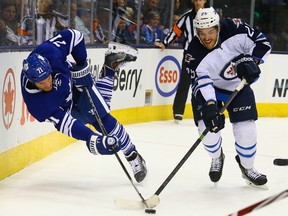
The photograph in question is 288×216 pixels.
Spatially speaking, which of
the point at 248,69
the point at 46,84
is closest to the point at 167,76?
the point at 248,69

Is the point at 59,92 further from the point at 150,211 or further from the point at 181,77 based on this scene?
the point at 181,77

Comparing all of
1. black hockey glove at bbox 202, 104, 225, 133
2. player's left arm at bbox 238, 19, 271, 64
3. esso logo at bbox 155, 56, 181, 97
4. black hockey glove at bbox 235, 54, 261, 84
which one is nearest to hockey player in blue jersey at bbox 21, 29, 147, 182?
black hockey glove at bbox 202, 104, 225, 133

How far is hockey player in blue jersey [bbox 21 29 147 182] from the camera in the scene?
16.6ft

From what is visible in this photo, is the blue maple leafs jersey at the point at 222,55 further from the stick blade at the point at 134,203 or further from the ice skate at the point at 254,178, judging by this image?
the stick blade at the point at 134,203

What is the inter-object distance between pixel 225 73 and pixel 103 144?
38.1 inches

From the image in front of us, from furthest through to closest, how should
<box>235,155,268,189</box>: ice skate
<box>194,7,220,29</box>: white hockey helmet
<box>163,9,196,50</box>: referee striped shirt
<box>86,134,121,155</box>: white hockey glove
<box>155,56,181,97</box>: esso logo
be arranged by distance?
<box>155,56,181,97</box>: esso logo < <box>163,9,196,50</box>: referee striped shirt < <box>235,155,268,189</box>: ice skate < <box>194,7,220,29</box>: white hockey helmet < <box>86,134,121,155</box>: white hockey glove

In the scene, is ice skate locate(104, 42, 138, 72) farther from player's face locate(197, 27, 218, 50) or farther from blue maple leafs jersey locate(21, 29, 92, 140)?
player's face locate(197, 27, 218, 50)

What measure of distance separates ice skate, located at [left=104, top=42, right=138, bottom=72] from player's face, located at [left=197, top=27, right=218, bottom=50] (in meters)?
0.97

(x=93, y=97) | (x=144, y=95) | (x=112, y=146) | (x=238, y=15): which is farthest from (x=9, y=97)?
(x=238, y=15)

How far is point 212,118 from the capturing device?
5230 mm

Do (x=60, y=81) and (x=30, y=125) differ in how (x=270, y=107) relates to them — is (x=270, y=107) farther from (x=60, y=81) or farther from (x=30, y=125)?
(x=60, y=81)

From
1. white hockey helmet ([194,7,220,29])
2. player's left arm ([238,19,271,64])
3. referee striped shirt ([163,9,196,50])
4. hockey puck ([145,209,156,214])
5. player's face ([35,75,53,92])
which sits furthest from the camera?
referee striped shirt ([163,9,196,50])

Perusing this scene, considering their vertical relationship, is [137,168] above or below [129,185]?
above

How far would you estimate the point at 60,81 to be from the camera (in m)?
5.32
